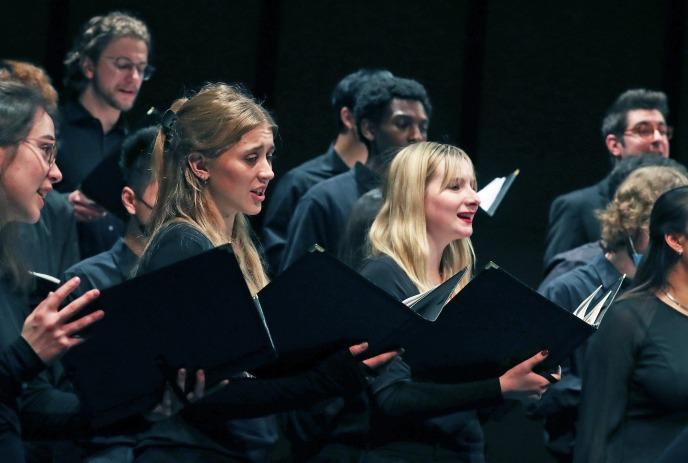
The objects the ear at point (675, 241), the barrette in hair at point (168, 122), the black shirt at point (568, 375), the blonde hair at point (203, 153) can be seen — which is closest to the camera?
the blonde hair at point (203, 153)

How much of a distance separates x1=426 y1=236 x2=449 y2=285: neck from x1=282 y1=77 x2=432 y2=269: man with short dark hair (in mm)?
590

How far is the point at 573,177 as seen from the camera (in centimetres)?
535

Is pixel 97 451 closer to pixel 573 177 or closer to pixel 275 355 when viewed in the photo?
pixel 275 355

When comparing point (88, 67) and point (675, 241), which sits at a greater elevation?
point (88, 67)

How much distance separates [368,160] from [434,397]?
163 cm

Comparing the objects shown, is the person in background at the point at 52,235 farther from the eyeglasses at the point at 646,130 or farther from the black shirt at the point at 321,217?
the eyeglasses at the point at 646,130

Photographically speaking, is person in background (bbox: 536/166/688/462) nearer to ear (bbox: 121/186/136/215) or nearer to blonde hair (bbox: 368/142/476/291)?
blonde hair (bbox: 368/142/476/291)

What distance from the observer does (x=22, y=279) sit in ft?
8.70

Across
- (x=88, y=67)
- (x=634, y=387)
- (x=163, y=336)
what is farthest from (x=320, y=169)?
(x=163, y=336)

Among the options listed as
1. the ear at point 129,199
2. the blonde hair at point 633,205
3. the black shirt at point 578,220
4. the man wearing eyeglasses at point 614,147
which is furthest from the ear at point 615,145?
the ear at point 129,199

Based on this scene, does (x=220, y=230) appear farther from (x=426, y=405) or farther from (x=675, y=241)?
(x=675, y=241)

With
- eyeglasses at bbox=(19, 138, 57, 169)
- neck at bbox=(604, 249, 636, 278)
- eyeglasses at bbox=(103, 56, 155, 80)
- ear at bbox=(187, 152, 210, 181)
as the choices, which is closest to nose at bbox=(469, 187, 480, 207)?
neck at bbox=(604, 249, 636, 278)

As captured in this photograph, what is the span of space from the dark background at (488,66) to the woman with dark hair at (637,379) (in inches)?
77.6

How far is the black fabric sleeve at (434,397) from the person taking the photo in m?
2.92
